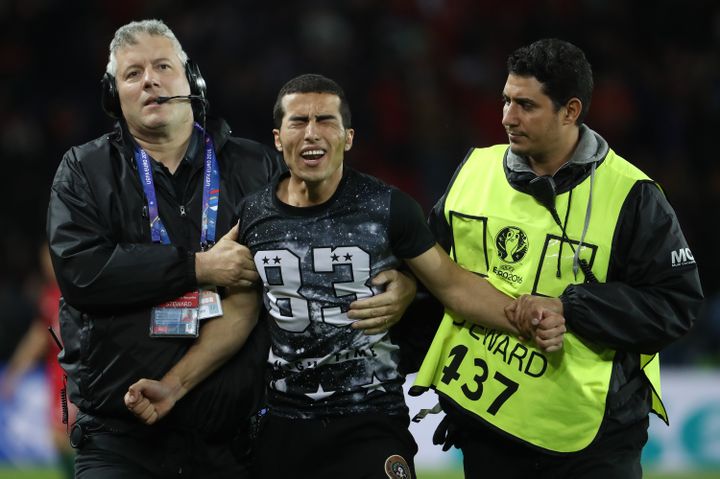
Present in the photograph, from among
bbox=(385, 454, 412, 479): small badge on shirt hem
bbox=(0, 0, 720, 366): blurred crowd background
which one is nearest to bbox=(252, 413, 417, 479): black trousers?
bbox=(385, 454, 412, 479): small badge on shirt hem

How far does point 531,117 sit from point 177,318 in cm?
150

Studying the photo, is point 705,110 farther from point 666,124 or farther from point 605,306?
point 605,306

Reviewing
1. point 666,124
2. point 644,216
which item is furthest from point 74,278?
point 666,124

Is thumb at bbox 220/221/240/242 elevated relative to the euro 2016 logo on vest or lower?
lower

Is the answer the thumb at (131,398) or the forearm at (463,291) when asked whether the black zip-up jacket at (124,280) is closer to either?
the thumb at (131,398)

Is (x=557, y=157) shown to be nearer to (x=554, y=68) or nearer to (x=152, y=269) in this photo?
(x=554, y=68)

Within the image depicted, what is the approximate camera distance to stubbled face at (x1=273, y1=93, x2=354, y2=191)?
13.0 feet

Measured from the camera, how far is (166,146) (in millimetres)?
4422

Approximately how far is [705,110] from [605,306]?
25.7ft

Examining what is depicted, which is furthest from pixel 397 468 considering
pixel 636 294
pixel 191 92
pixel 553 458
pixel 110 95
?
pixel 110 95

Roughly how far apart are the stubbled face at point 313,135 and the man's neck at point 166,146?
22.8 inches

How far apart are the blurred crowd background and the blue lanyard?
6.62m

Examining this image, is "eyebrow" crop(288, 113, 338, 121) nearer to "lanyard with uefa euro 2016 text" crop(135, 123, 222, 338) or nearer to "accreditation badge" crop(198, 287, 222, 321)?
"lanyard with uefa euro 2016 text" crop(135, 123, 222, 338)

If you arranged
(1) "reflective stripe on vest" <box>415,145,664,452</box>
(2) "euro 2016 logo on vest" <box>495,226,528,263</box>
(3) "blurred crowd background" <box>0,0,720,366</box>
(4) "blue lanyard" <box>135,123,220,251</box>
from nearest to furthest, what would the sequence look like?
(1) "reflective stripe on vest" <box>415,145,664,452</box>
(2) "euro 2016 logo on vest" <box>495,226,528,263</box>
(4) "blue lanyard" <box>135,123,220,251</box>
(3) "blurred crowd background" <box>0,0,720,366</box>
